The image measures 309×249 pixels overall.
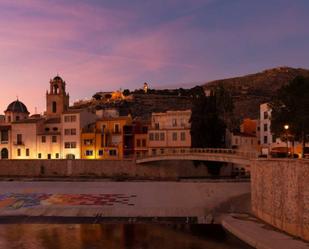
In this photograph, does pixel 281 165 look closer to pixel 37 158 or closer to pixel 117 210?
pixel 117 210

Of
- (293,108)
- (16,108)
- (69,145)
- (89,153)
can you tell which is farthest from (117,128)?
(293,108)

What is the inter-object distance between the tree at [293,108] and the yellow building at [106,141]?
134 ft

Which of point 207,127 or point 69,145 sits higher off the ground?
point 207,127

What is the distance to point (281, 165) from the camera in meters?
36.5

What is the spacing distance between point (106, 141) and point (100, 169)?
10749 mm

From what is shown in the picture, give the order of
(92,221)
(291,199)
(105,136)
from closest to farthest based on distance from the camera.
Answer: (291,199)
(92,221)
(105,136)

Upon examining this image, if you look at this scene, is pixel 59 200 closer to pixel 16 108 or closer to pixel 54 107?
pixel 54 107

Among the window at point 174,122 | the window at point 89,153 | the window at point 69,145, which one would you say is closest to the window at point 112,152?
the window at point 89,153

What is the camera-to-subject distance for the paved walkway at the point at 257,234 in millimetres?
31458

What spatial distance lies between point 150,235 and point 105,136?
57287mm

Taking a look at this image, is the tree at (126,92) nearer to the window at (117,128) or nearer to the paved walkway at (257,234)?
the window at (117,128)

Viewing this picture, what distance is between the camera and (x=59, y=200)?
5662 cm

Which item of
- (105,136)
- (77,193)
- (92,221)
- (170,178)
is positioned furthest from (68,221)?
(105,136)

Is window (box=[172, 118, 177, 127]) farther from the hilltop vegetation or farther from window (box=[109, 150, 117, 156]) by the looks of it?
the hilltop vegetation
